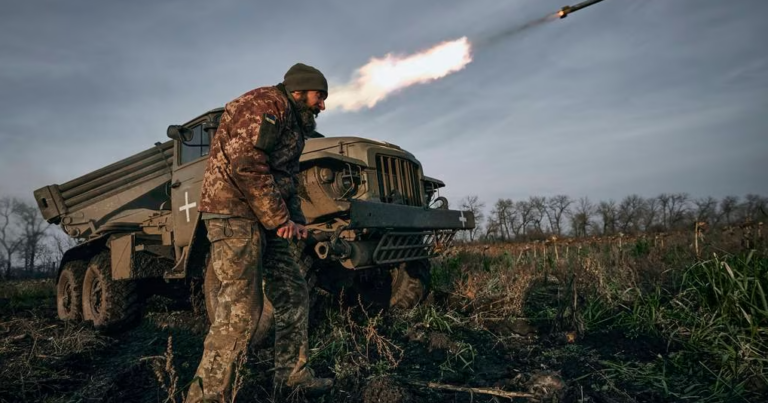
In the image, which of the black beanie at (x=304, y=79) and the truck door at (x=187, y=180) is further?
the truck door at (x=187, y=180)

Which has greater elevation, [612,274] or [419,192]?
[419,192]

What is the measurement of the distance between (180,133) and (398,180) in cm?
290

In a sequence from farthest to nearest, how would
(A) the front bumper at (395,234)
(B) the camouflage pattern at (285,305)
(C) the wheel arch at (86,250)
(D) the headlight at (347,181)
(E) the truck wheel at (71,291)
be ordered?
(E) the truck wheel at (71,291)
(C) the wheel arch at (86,250)
(D) the headlight at (347,181)
(A) the front bumper at (395,234)
(B) the camouflage pattern at (285,305)

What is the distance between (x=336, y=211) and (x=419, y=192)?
1.72 meters

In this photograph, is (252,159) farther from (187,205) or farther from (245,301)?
(187,205)

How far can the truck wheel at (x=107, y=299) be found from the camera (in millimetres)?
6238

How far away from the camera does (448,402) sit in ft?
9.35

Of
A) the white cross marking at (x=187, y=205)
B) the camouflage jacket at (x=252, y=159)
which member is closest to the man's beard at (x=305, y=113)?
the camouflage jacket at (x=252, y=159)

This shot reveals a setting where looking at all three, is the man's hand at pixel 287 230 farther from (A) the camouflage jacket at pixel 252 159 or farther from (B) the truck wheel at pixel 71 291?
(B) the truck wheel at pixel 71 291

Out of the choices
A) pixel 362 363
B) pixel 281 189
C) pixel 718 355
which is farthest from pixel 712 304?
pixel 281 189

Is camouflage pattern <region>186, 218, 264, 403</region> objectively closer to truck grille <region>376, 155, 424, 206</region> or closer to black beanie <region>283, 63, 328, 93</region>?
black beanie <region>283, 63, 328, 93</region>

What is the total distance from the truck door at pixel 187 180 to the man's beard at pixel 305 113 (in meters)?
2.83

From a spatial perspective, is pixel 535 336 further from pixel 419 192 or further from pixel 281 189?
pixel 281 189

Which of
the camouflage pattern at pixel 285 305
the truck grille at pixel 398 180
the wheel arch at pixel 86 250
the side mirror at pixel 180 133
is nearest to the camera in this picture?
the camouflage pattern at pixel 285 305
